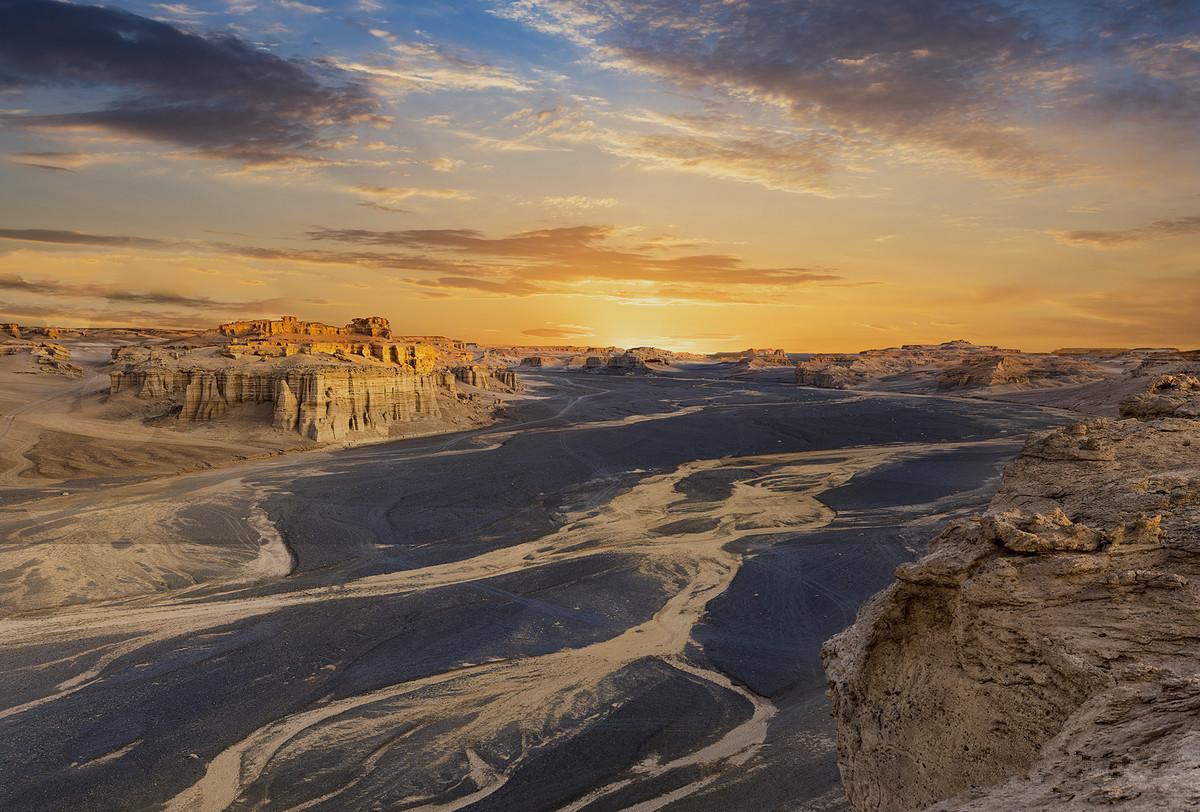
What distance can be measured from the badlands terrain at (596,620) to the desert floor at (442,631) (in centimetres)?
8

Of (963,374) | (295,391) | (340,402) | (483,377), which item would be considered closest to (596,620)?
(340,402)

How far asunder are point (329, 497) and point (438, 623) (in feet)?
52.8

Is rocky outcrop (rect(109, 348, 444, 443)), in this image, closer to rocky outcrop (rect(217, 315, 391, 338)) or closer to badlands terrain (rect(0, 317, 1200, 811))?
badlands terrain (rect(0, 317, 1200, 811))

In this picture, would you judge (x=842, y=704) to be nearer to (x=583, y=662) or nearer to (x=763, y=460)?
(x=583, y=662)

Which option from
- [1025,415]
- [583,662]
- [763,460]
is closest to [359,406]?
[763,460]

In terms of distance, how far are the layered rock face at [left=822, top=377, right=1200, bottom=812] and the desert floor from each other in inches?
158

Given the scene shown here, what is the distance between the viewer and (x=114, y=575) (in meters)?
20.6

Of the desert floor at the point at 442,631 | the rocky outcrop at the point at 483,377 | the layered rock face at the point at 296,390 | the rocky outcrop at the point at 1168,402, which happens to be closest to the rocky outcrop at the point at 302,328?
the rocky outcrop at the point at 483,377

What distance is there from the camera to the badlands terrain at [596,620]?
538cm

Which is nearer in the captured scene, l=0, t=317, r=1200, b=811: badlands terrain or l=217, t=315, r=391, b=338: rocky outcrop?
l=0, t=317, r=1200, b=811: badlands terrain

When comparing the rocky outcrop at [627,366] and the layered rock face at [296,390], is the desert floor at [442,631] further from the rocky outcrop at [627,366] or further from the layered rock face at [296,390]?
the rocky outcrop at [627,366]

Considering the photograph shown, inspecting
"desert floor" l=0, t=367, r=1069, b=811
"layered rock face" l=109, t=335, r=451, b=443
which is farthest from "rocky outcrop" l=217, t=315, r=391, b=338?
"desert floor" l=0, t=367, r=1069, b=811

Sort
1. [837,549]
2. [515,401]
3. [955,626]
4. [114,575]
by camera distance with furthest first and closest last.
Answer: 1. [515,401]
2. [837,549]
3. [114,575]
4. [955,626]

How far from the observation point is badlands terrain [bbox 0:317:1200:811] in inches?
212
